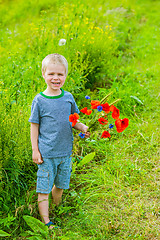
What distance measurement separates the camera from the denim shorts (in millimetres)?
1827

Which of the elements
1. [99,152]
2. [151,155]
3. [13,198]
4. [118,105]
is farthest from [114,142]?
[13,198]

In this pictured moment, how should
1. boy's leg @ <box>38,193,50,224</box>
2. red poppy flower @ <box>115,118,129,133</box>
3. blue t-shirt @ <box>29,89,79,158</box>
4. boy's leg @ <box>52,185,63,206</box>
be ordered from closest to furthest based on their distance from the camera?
1. red poppy flower @ <box>115,118,129,133</box>
2. blue t-shirt @ <box>29,89,79,158</box>
3. boy's leg @ <box>38,193,50,224</box>
4. boy's leg @ <box>52,185,63,206</box>

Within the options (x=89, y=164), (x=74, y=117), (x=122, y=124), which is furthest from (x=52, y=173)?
(x=89, y=164)

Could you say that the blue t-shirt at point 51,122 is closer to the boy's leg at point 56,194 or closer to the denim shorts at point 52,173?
the denim shorts at point 52,173

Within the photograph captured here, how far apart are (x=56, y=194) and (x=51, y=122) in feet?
2.14

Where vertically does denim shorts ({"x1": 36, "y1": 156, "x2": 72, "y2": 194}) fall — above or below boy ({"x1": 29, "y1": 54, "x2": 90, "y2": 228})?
below

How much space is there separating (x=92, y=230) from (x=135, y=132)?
1498 mm

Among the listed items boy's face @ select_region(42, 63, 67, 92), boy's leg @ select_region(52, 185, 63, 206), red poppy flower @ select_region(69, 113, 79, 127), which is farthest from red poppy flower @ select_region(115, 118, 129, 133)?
boy's leg @ select_region(52, 185, 63, 206)

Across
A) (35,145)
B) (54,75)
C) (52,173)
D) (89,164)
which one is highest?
(54,75)

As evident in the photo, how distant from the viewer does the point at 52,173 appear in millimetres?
1869

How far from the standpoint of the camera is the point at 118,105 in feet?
11.4

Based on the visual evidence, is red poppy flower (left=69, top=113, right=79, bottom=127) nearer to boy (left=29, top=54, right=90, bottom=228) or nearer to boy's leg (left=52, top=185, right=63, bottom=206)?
boy (left=29, top=54, right=90, bottom=228)

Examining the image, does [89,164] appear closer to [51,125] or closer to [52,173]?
[52,173]

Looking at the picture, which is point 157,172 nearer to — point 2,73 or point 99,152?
point 99,152
